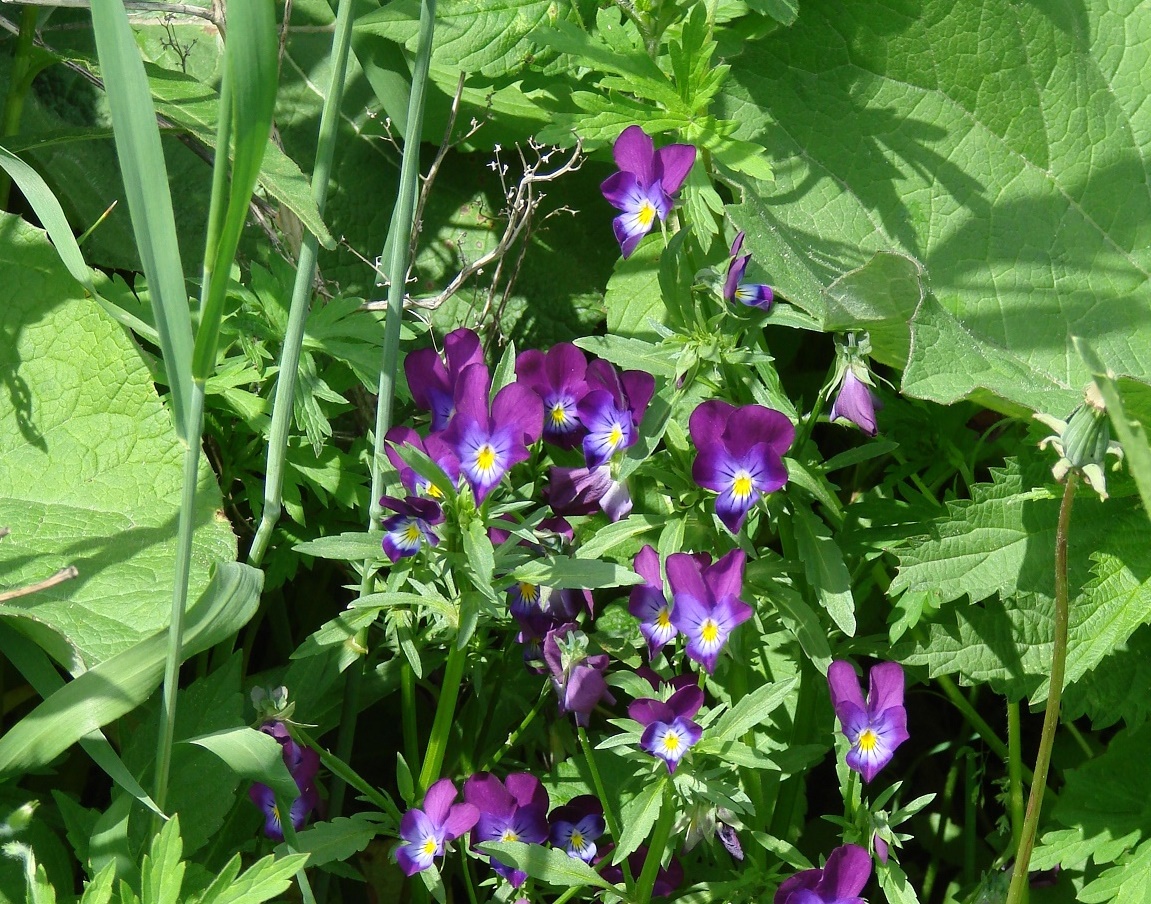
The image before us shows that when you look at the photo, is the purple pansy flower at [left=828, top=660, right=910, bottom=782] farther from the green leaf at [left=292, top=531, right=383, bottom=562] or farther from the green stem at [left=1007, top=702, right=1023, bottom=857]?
the green leaf at [left=292, top=531, right=383, bottom=562]

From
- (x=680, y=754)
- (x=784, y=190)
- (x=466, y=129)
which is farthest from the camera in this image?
(x=466, y=129)

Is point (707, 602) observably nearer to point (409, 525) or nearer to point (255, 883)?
point (409, 525)

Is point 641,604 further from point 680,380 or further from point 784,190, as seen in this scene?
point 784,190

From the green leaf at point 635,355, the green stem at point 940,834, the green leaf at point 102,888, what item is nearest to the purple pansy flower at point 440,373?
the green leaf at point 635,355

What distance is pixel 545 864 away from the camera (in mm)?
1336

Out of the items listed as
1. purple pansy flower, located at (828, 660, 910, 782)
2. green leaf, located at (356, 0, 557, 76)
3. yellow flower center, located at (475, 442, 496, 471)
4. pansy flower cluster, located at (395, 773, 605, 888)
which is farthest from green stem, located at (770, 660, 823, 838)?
green leaf, located at (356, 0, 557, 76)

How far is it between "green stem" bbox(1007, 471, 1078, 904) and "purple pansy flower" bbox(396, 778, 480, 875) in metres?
0.65

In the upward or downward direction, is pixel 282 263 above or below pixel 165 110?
below

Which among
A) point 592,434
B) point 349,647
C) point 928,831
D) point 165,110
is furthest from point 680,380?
point 928,831

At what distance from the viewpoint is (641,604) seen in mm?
1430

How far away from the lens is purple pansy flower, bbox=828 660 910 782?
136 centimetres

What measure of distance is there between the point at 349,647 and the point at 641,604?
0.38m

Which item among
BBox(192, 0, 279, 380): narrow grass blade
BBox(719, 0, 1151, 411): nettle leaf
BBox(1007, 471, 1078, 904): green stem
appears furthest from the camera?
BBox(719, 0, 1151, 411): nettle leaf

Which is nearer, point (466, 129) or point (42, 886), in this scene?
point (42, 886)
